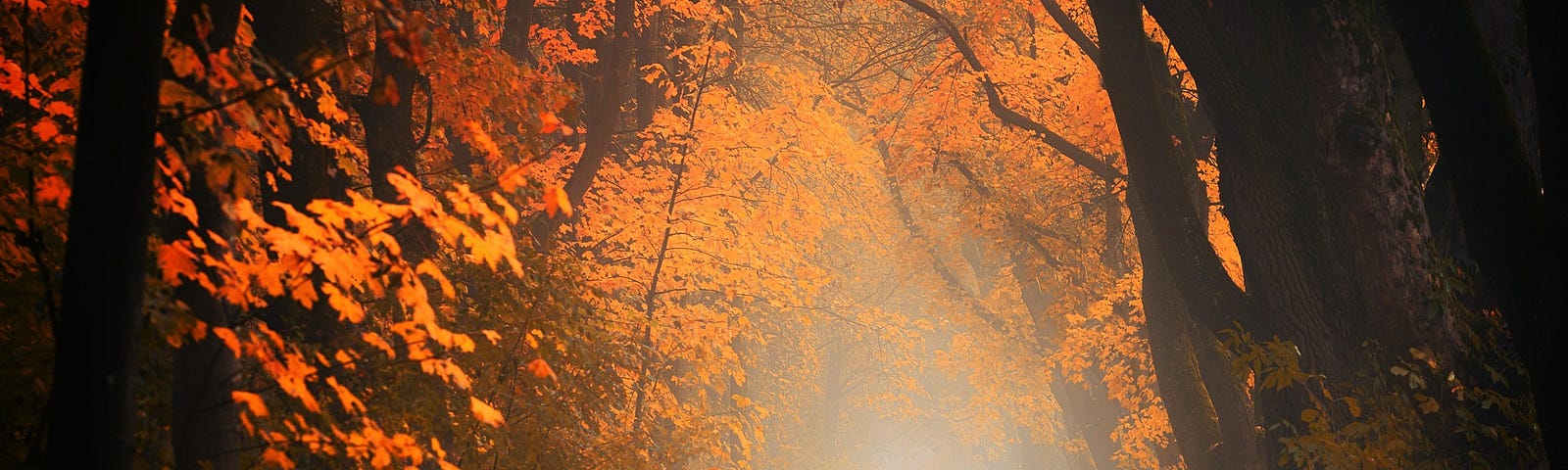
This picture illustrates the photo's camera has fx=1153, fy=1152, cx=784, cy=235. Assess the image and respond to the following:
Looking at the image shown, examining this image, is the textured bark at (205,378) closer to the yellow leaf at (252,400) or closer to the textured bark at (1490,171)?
the yellow leaf at (252,400)

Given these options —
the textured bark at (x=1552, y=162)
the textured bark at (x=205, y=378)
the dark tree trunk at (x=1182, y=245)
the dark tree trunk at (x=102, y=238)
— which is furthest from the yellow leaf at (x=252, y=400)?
the dark tree trunk at (x=1182, y=245)

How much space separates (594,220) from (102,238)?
10354 mm

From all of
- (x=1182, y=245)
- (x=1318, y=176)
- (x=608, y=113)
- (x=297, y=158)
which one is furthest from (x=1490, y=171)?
(x=608, y=113)

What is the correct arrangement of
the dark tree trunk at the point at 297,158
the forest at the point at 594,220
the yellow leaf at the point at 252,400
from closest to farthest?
the yellow leaf at the point at 252,400 < the forest at the point at 594,220 < the dark tree trunk at the point at 297,158

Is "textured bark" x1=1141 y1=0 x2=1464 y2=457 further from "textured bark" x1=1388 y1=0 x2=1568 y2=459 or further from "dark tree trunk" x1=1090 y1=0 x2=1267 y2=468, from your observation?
"textured bark" x1=1388 y1=0 x2=1568 y2=459

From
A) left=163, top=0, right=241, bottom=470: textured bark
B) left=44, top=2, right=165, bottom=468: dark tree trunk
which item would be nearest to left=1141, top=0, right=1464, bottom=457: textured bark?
left=163, top=0, right=241, bottom=470: textured bark

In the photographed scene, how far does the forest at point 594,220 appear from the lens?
10.9 ft

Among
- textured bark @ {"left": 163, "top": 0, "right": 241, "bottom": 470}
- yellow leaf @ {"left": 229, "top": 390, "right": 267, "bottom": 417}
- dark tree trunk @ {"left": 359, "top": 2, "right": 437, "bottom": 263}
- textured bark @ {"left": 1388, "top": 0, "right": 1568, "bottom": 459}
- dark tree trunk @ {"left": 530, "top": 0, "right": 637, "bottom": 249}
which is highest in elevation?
dark tree trunk @ {"left": 530, "top": 0, "right": 637, "bottom": 249}

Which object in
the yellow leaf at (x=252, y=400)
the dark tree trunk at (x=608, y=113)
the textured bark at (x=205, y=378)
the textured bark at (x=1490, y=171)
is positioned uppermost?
the dark tree trunk at (x=608, y=113)

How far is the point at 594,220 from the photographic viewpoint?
13.1m

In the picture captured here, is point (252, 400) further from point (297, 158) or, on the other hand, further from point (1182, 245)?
point (1182, 245)

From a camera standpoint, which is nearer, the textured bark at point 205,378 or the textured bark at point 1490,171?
the textured bark at point 205,378

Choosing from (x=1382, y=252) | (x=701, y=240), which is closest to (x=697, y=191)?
(x=701, y=240)

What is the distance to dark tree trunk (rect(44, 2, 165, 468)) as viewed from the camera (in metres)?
2.76
